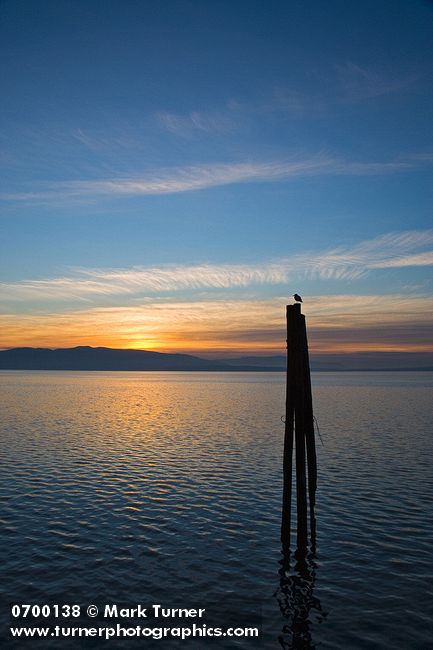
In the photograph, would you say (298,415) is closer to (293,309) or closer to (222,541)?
(293,309)

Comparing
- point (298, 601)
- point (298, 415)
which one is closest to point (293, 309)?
point (298, 415)

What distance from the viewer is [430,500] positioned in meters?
24.7

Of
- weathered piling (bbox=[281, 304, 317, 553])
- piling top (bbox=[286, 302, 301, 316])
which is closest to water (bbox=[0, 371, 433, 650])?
weathered piling (bbox=[281, 304, 317, 553])

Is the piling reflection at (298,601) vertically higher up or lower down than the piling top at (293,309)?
lower down

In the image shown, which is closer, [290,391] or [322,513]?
[290,391]

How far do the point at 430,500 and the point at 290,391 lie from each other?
41.7 feet

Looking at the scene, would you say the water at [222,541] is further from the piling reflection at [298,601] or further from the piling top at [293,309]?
the piling top at [293,309]

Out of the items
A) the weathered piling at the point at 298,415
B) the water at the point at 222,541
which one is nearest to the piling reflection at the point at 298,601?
Result: the water at the point at 222,541

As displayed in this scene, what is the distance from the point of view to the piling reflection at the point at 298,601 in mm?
12492

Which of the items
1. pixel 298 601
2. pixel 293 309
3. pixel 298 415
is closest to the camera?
pixel 298 601

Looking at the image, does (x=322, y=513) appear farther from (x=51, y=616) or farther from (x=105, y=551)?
(x=51, y=616)

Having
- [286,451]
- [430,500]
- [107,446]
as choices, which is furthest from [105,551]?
[107,446]

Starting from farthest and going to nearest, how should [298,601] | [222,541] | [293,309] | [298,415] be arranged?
1. [222,541]
2. [293,309]
3. [298,415]
4. [298,601]

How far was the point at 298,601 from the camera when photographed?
46.9ft
